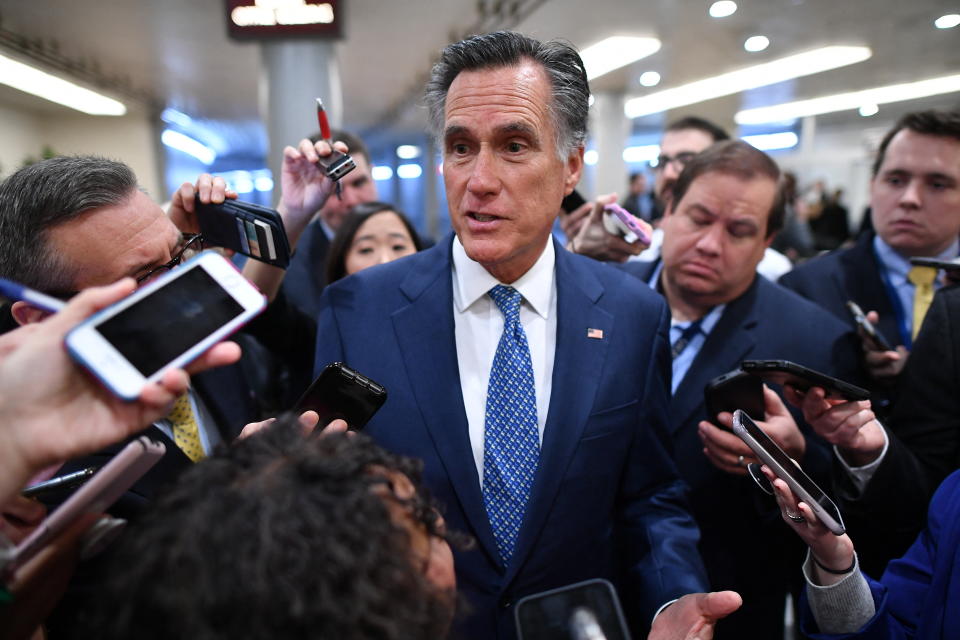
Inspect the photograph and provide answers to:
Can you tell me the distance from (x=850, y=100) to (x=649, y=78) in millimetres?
4386

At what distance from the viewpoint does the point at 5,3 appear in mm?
5691

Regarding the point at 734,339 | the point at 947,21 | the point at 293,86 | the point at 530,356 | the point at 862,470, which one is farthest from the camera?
the point at 947,21

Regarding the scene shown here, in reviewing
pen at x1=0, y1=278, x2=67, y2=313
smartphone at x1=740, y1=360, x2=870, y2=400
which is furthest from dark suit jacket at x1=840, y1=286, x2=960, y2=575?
pen at x1=0, y1=278, x2=67, y2=313

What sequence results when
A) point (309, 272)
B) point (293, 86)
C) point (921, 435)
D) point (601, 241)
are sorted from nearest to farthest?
point (921, 435) → point (601, 241) → point (309, 272) → point (293, 86)

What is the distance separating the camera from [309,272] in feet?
9.29

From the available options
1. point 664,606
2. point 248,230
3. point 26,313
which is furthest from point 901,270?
point 26,313

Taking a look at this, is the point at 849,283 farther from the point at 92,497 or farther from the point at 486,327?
the point at 92,497

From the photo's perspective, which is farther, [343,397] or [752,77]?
[752,77]

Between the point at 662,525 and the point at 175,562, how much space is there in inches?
44.2

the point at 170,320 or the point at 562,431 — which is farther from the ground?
the point at 170,320

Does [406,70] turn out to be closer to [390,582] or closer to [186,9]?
[186,9]

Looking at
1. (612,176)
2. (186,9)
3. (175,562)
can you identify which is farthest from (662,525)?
(612,176)

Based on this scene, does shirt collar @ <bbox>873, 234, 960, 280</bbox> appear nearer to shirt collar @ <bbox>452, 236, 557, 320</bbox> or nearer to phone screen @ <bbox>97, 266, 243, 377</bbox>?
shirt collar @ <bbox>452, 236, 557, 320</bbox>

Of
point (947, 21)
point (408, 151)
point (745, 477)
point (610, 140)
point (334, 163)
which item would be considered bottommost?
point (745, 477)
